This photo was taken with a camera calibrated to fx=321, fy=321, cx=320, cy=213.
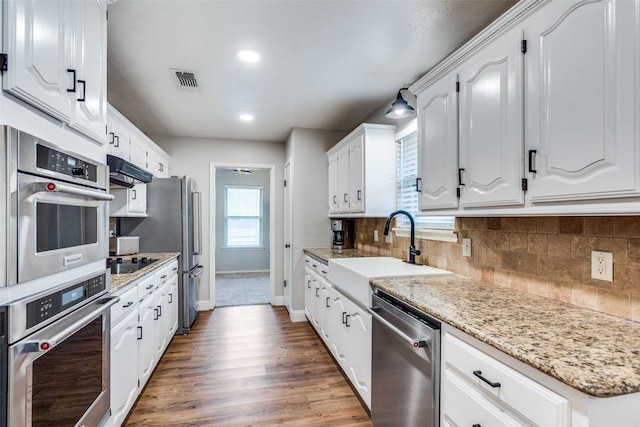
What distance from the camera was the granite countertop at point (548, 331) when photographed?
0.79 metres

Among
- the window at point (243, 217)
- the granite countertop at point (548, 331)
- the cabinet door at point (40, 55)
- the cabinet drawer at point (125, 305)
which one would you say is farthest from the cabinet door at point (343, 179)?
the window at point (243, 217)

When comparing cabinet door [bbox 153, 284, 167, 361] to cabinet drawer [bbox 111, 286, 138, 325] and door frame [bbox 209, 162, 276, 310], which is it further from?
door frame [bbox 209, 162, 276, 310]

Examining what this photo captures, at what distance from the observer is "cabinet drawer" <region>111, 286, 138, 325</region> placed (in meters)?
1.79

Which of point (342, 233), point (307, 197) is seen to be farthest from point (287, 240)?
point (342, 233)

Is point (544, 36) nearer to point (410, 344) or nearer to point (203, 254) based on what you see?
point (410, 344)

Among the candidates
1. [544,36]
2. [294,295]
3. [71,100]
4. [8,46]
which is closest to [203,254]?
[294,295]

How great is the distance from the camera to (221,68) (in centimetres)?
241

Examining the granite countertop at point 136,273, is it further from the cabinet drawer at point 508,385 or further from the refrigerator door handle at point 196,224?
the cabinet drawer at point 508,385

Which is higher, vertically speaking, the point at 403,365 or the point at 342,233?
the point at 342,233

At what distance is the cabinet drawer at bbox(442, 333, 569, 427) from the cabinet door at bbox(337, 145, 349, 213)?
2291 mm

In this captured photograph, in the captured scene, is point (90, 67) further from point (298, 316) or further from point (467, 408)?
point (298, 316)

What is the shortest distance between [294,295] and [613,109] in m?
3.59

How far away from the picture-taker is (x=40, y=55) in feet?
3.47

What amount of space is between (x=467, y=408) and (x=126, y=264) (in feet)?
9.12
